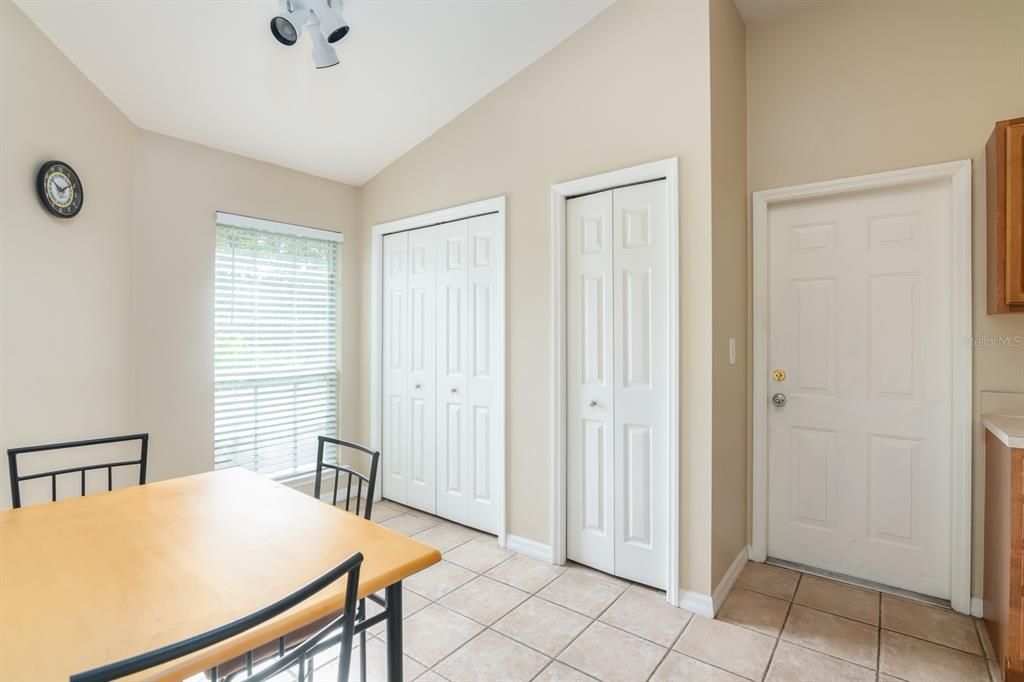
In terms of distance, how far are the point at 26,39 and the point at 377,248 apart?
6.91 feet

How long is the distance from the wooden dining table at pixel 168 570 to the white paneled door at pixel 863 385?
7.81 feet

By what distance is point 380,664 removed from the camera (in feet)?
6.54

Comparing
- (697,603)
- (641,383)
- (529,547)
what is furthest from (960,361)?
(529,547)

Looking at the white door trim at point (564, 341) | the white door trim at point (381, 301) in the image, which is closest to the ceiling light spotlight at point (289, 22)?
the white door trim at point (381, 301)

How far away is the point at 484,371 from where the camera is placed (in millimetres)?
3197

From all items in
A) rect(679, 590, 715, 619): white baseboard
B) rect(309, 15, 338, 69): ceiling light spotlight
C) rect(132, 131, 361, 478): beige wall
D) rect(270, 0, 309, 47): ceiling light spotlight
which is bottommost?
rect(679, 590, 715, 619): white baseboard

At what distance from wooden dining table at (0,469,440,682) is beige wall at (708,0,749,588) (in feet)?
5.52

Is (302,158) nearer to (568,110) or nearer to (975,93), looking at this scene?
(568,110)

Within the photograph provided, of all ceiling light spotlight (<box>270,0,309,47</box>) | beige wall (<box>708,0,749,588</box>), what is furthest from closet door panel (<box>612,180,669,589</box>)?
ceiling light spotlight (<box>270,0,309,47</box>)

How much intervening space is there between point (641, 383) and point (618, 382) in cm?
12

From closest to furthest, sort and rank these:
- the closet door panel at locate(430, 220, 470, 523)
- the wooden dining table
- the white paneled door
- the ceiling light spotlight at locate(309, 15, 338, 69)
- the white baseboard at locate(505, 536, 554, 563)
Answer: the wooden dining table
the ceiling light spotlight at locate(309, 15, 338, 69)
the white paneled door
the white baseboard at locate(505, 536, 554, 563)
the closet door panel at locate(430, 220, 470, 523)

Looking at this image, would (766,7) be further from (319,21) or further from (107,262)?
(107,262)

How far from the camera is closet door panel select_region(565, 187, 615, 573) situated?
264cm

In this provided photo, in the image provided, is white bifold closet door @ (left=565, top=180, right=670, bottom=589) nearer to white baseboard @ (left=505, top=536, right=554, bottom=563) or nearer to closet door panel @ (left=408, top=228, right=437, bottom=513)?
white baseboard @ (left=505, top=536, right=554, bottom=563)
